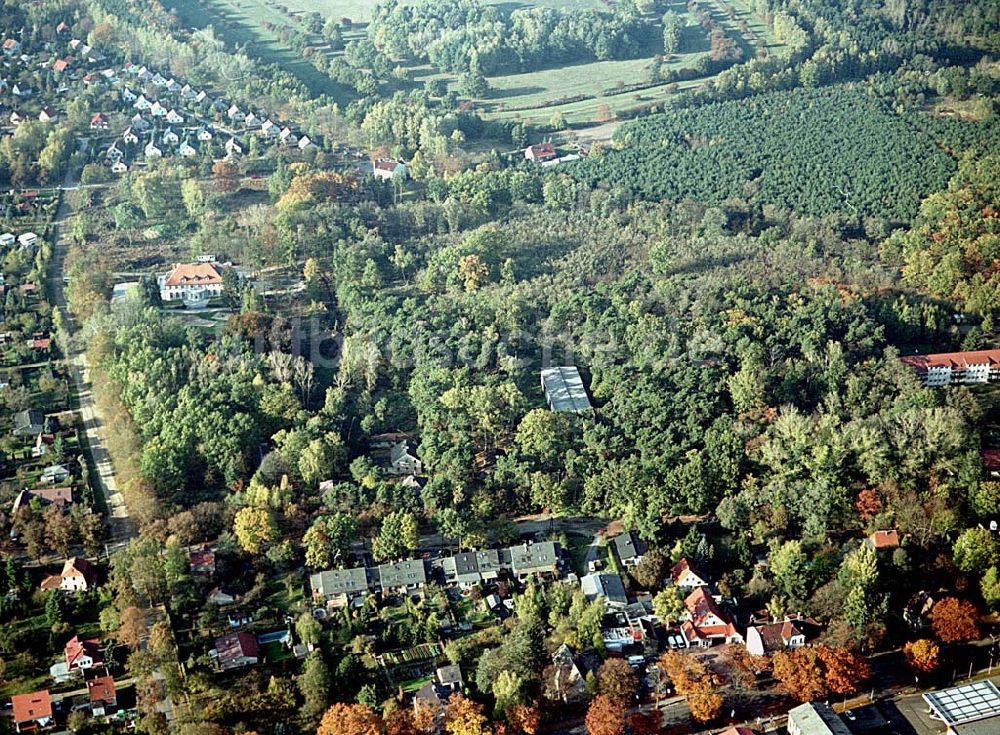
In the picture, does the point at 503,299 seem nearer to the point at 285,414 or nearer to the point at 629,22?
the point at 285,414

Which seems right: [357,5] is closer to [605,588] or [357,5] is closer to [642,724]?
[605,588]

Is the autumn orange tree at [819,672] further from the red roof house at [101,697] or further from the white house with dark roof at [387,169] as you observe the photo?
the white house with dark roof at [387,169]

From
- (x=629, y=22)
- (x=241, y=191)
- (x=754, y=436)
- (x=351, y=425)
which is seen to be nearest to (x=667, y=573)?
(x=754, y=436)

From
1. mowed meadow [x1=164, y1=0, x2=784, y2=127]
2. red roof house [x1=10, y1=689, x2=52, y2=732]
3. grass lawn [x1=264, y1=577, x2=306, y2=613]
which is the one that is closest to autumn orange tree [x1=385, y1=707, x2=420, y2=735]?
grass lawn [x1=264, y1=577, x2=306, y2=613]

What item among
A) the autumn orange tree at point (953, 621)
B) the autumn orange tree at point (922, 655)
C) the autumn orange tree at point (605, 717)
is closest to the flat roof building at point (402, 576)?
the autumn orange tree at point (605, 717)

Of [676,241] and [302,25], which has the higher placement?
[302,25]

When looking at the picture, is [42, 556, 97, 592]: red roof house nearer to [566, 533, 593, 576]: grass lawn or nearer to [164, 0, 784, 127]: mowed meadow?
[566, 533, 593, 576]: grass lawn

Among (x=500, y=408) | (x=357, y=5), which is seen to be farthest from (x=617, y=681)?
(x=357, y=5)
